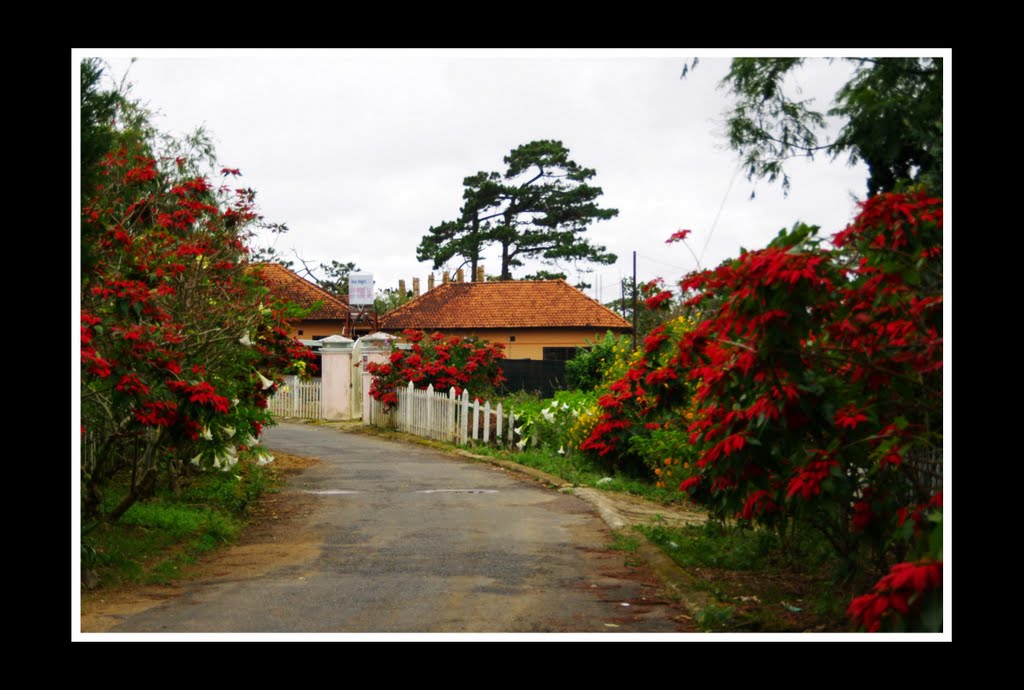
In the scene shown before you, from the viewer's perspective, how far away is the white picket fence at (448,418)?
1925 cm

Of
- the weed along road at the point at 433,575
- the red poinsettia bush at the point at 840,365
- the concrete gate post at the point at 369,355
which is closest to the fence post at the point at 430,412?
the concrete gate post at the point at 369,355

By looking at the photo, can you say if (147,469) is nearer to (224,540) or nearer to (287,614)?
(224,540)

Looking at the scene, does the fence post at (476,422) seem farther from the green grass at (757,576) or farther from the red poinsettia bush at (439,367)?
the green grass at (757,576)

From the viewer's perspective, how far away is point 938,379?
17.2ft

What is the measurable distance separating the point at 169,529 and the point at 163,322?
7.89ft

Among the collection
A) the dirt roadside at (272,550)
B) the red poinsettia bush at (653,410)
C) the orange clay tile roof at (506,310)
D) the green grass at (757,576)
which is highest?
the orange clay tile roof at (506,310)

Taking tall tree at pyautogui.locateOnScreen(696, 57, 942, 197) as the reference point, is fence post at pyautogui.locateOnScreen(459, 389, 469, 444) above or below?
below

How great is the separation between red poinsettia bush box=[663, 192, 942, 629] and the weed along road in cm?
156

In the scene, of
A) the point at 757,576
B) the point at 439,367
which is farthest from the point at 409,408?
the point at 757,576

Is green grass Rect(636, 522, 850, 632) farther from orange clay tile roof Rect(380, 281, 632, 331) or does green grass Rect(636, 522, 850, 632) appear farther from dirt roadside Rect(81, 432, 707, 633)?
orange clay tile roof Rect(380, 281, 632, 331)

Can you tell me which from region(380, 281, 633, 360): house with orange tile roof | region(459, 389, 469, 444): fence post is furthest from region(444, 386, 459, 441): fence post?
region(380, 281, 633, 360): house with orange tile roof

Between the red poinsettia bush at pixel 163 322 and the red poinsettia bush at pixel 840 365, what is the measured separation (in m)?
3.72

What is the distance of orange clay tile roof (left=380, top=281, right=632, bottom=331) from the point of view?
3956 centimetres

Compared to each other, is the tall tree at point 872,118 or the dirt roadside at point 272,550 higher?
the tall tree at point 872,118
